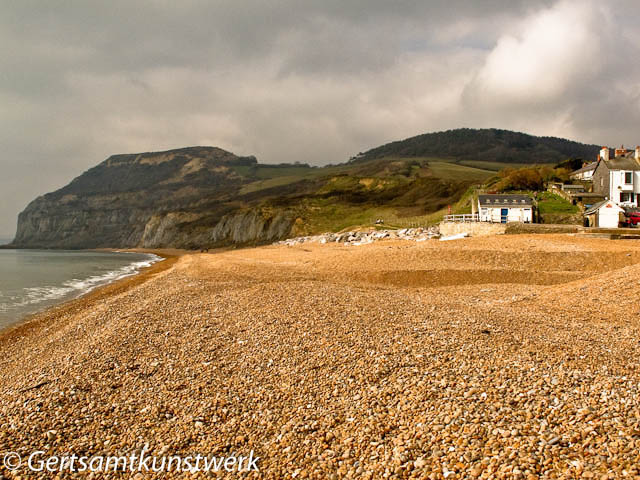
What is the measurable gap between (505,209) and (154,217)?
3931 inches

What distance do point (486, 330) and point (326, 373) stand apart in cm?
396

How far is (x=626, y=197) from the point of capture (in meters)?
39.8

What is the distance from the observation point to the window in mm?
39625

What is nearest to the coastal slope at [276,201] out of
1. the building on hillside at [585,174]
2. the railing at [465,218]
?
the railing at [465,218]

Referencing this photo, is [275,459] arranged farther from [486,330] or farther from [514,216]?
[514,216]

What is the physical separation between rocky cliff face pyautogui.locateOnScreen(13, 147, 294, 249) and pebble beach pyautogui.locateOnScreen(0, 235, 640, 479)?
194ft

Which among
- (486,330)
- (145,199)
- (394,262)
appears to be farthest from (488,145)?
(486,330)

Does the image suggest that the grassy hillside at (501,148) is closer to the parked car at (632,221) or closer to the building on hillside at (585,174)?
the building on hillside at (585,174)

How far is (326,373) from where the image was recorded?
6.81m

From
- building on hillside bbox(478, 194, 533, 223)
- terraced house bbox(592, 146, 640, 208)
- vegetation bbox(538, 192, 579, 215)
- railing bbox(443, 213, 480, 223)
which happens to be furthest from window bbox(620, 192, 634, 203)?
railing bbox(443, 213, 480, 223)

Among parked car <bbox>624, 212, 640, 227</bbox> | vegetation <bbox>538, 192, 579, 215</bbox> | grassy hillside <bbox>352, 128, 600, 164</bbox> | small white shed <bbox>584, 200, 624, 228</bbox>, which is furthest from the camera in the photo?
grassy hillside <bbox>352, 128, 600, 164</bbox>

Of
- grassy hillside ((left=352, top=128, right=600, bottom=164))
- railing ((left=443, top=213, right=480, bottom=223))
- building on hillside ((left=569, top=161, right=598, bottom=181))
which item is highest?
grassy hillside ((left=352, top=128, right=600, bottom=164))

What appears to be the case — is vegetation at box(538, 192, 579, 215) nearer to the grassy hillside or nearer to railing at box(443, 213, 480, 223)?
railing at box(443, 213, 480, 223)

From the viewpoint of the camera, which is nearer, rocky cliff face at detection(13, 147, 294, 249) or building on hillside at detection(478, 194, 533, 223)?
building on hillside at detection(478, 194, 533, 223)
